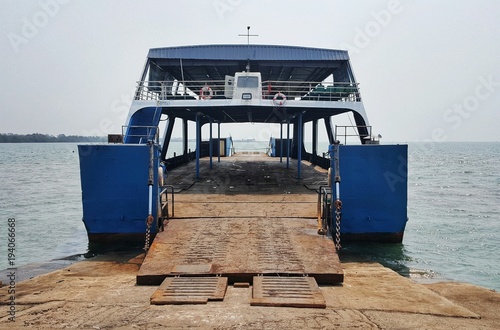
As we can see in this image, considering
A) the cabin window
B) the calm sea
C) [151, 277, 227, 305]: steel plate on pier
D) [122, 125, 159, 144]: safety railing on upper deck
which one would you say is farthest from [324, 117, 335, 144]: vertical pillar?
[151, 277, 227, 305]: steel plate on pier

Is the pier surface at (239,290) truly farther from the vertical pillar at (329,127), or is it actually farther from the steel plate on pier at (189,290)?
the vertical pillar at (329,127)

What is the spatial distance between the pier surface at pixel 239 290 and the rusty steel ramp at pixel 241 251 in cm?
2

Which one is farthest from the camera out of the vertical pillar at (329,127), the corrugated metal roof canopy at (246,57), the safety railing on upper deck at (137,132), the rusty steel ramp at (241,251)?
the vertical pillar at (329,127)

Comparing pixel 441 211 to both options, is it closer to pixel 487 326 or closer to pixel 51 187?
pixel 487 326

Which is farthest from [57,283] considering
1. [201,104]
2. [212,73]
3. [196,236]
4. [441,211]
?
[441,211]

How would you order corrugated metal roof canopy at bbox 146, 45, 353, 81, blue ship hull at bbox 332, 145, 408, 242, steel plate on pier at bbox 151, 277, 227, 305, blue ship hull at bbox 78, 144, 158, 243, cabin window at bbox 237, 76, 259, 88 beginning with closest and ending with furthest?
steel plate on pier at bbox 151, 277, 227, 305 → blue ship hull at bbox 78, 144, 158, 243 → blue ship hull at bbox 332, 145, 408, 242 → cabin window at bbox 237, 76, 259, 88 → corrugated metal roof canopy at bbox 146, 45, 353, 81

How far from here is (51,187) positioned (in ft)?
111

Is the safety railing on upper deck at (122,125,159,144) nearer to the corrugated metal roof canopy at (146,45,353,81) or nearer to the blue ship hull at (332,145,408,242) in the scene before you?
the corrugated metal roof canopy at (146,45,353,81)

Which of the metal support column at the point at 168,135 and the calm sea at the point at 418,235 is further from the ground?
the metal support column at the point at 168,135

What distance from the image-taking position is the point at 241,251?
26.6ft

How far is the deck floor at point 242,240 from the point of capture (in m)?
7.20

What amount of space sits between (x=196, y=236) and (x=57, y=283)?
3.02m

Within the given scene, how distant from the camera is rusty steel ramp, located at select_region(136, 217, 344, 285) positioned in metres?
7.15

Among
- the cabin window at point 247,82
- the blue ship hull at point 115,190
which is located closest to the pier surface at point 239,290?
the blue ship hull at point 115,190
